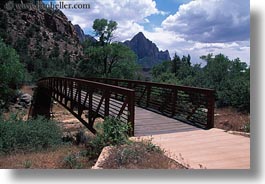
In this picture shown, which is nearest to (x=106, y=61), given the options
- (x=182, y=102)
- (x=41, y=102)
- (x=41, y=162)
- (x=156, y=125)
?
(x=41, y=102)

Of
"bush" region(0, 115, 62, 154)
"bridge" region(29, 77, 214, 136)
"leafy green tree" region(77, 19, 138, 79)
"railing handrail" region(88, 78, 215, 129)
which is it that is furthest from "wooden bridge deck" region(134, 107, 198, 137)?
"leafy green tree" region(77, 19, 138, 79)

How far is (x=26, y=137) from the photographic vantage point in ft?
22.2

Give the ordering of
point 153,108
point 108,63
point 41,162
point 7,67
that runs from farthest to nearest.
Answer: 1. point 108,63
2. point 7,67
3. point 153,108
4. point 41,162

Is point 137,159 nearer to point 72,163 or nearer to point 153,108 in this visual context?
point 72,163

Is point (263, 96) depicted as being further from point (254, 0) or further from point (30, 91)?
point (30, 91)

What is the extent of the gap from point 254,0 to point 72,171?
3343mm

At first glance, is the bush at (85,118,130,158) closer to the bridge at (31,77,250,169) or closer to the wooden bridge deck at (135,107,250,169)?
the bridge at (31,77,250,169)

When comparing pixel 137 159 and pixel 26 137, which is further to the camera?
pixel 26 137

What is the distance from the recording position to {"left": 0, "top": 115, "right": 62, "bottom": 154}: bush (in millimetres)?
6441

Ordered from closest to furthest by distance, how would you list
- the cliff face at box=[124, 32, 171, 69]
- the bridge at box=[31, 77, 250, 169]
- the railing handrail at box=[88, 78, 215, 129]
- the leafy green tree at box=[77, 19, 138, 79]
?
the bridge at box=[31, 77, 250, 169], the railing handrail at box=[88, 78, 215, 129], the cliff face at box=[124, 32, 171, 69], the leafy green tree at box=[77, 19, 138, 79]

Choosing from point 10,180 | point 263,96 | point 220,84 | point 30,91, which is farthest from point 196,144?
point 30,91

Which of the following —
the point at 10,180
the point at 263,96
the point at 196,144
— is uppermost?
the point at 263,96

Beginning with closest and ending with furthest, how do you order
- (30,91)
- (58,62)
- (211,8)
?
1. (211,8)
2. (58,62)
3. (30,91)

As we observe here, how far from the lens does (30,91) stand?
23141mm
